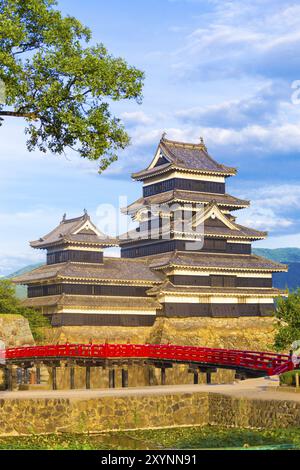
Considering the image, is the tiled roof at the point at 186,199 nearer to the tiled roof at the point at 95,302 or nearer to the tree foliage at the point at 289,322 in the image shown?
the tiled roof at the point at 95,302

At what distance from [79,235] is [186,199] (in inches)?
429

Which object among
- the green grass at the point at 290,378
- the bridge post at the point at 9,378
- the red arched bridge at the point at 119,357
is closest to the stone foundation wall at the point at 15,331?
the red arched bridge at the point at 119,357

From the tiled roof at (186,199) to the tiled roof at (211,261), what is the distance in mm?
5075

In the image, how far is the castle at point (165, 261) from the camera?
63219 millimetres

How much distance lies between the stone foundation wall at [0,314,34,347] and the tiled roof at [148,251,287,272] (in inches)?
550

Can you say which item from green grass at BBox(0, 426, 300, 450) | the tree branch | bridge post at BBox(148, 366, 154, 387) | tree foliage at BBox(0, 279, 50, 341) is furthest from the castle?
the tree branch

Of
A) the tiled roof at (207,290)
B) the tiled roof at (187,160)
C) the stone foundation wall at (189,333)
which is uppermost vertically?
the tiled roof at (187,160)

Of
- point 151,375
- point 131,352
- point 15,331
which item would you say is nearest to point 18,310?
point 15,331

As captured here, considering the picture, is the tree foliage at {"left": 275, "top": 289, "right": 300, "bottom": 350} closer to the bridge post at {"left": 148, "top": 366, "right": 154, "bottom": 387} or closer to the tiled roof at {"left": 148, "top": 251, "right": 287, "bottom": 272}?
the bridge post at {"left": 148, "top": 366, "right": 154, "bottom": 387}

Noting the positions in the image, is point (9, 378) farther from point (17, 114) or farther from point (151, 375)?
point (17, 114)

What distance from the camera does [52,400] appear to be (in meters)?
28.7

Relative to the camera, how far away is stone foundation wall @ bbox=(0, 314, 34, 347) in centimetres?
5709
